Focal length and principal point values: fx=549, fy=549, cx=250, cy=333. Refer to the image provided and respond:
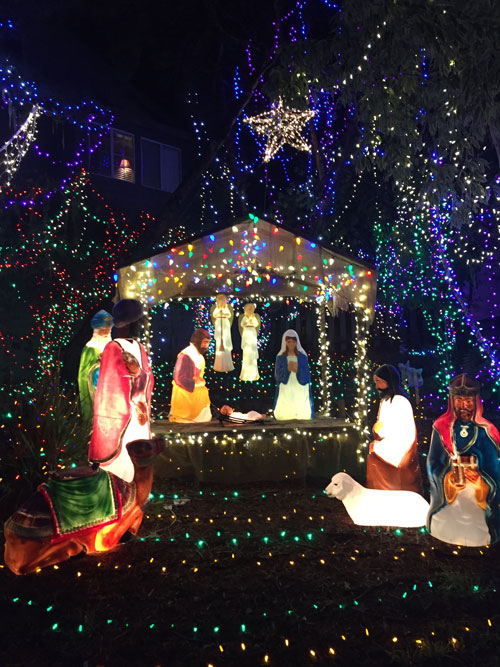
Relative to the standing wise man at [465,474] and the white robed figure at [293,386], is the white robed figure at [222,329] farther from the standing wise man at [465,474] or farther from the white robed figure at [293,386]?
the standing wise man at [465,474]

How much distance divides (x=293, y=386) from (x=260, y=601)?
15.3 feet

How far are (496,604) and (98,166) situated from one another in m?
15.8

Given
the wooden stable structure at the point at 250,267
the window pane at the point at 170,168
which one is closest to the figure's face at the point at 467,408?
the wooden stable structure at the point at 250,267

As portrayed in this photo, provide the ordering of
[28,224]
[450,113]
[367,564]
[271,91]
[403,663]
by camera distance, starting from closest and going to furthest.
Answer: [403,663] < [367,564] < [450,113] < [271,91] < [28,224]

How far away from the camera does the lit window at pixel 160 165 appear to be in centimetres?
1830

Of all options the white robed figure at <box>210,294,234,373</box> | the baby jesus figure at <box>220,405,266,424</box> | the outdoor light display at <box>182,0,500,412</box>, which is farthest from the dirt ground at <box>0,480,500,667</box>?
the white robed figure at <box>210,294,234,373</box>

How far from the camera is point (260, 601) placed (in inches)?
167

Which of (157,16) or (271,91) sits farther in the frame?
(157,16)

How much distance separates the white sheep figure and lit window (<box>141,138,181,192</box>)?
47.7 ft

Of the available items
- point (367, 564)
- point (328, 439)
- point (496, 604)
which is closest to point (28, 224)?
point (328, 439)

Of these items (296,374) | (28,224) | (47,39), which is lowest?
(296,374)

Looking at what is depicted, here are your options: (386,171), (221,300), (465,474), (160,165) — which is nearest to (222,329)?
(221,300)

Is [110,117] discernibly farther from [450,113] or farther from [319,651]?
[319,651]

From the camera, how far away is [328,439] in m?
7.74
